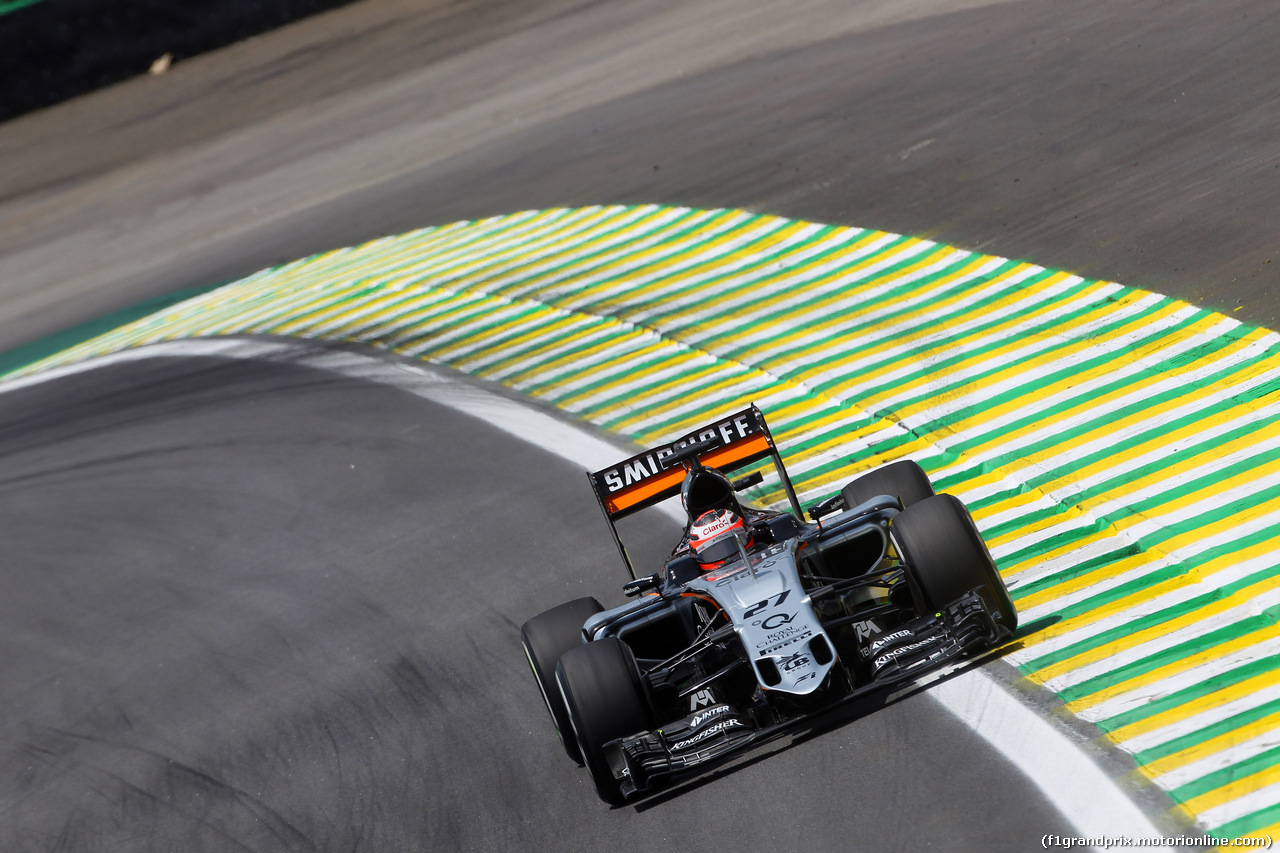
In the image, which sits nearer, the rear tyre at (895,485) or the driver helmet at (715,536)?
the driver helmet at (715,536)

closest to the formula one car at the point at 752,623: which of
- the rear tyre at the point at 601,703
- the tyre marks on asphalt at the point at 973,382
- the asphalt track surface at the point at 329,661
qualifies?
the rear tyre at the point at 601,703

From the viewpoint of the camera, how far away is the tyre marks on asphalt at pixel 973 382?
25.7 ft

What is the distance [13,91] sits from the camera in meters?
29.0

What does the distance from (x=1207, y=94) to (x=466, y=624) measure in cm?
1042

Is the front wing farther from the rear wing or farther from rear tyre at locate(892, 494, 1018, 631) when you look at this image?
the rear wing

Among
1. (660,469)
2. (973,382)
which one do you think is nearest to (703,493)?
(660,469)

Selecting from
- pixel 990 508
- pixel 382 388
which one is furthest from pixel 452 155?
pixel 990 508

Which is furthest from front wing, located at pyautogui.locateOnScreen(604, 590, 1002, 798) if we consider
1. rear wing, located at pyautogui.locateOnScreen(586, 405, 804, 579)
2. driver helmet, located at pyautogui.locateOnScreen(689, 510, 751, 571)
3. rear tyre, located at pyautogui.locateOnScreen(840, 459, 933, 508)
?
rear wing, located at pyautogui.locateOnScreen(586, 405, 804, 579)

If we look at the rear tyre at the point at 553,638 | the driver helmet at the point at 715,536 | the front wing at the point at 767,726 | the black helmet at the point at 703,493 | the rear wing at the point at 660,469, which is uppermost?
the rear wing at the point at 660,469

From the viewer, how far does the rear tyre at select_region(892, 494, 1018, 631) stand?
790 cm

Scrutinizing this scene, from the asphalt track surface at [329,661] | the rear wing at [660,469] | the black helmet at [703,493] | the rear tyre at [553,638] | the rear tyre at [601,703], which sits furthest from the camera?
the rear wing at [660,469]

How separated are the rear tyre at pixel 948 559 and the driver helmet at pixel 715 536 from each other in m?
1.08

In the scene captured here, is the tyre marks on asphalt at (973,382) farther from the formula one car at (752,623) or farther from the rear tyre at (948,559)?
the formula one car at (752,623)

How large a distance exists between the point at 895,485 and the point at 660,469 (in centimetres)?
148
